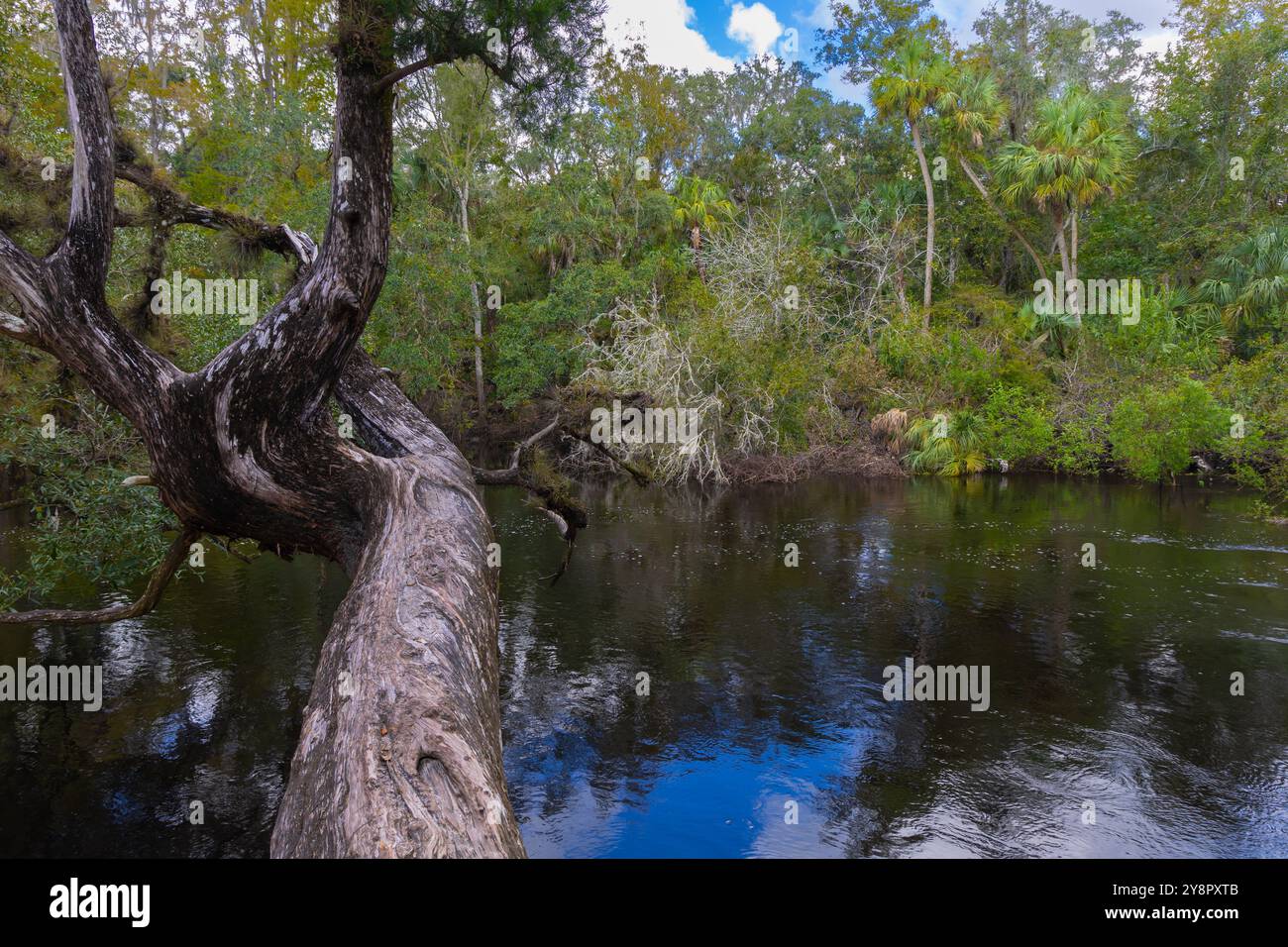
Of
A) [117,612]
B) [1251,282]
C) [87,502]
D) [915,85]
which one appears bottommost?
[117,612]

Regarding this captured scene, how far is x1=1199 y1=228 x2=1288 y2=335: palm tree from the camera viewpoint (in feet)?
74.6

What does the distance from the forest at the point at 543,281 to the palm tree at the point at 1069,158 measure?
13cm

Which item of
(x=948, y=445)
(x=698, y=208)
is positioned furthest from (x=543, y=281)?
(x=948, y=445)

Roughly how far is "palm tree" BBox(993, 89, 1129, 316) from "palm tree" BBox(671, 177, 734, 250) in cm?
903

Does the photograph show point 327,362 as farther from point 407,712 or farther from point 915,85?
point 915,85

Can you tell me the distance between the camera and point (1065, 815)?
17.9 ft

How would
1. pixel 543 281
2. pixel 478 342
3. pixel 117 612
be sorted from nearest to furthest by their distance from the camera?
pixel 117 612, pixel 478 342, pixel 543 281

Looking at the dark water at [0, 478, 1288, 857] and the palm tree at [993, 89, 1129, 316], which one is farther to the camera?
the palm tree at [993, 89, 1129, 316]

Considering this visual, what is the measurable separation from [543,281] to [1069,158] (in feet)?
56.1

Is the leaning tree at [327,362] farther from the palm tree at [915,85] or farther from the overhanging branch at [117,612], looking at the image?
the palm tree at [915,85]

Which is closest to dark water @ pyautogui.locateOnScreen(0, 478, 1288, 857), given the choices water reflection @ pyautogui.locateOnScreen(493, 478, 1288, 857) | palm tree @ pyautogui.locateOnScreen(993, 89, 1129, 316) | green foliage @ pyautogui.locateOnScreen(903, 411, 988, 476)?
water reflection @ pyautogui.locateOnScreen(493, 478, 1288, 857)

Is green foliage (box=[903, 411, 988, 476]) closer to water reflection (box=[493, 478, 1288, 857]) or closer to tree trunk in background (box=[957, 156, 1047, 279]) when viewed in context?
water reflection (box=[493, 478, 1288, 857])

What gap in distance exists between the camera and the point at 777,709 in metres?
7.38
